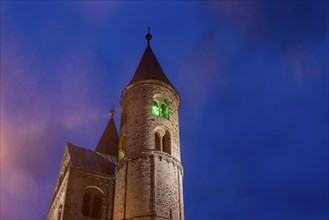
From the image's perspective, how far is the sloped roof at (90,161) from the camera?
27.5 m

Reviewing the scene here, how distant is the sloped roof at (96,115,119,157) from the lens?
37.2 metres

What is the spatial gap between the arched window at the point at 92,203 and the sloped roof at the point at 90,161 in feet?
4.65

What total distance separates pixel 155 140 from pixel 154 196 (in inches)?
180

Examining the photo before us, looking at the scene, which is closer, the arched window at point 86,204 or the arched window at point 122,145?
the arched window at point 86,204

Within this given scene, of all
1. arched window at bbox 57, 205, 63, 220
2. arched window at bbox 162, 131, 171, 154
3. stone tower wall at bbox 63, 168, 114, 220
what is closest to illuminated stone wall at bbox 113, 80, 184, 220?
arched window at bbox 162, 131, 171, 154

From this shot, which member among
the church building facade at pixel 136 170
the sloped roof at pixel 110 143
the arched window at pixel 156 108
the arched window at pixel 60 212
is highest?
the sloped roof at pixel 110 143

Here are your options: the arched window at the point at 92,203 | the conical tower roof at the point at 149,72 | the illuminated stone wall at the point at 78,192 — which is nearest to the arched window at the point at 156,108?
the conical tower roof at the point at 149,72

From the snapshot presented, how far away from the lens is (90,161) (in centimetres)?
2864

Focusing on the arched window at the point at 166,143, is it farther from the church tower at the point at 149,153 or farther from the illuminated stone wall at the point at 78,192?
the illuminated stone wall at the point at 78,192

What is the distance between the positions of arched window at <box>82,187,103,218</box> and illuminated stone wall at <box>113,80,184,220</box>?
1193 millimetres

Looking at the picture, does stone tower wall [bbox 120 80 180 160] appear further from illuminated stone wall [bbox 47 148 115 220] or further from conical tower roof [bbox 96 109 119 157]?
conical tower roof [bbox 96 109 119 157]

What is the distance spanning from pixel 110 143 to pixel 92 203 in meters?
12.8

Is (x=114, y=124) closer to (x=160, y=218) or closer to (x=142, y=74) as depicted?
(x=142, y=74)

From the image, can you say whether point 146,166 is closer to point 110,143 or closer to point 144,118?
point 144,118
